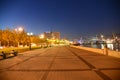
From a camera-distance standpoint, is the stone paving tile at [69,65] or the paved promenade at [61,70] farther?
the stone paving tile at [69,65]

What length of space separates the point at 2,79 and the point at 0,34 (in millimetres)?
75929

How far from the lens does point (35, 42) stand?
136 metres

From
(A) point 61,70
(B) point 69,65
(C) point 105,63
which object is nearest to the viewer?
(A) point 61,70

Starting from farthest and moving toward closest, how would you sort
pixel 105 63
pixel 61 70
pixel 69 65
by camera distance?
pixel 105 63 < pixel 69 65 < pixel 61 70

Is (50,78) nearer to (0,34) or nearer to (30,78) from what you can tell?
(30,78)

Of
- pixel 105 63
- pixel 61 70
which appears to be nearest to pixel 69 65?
pixel 61 70

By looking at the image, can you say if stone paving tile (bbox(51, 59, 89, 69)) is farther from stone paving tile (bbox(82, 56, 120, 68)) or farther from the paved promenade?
stone paving tile (bbox(82, 56, 120, 68))

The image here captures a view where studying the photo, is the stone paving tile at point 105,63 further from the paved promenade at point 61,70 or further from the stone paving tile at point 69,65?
the stone paving tile at point 69,65

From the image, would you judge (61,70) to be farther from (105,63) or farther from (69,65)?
(105,63)

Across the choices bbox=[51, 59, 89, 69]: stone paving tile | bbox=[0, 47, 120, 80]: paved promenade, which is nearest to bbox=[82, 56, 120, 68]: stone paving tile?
bbox=[0, 47, 120, 80]: paved promenade

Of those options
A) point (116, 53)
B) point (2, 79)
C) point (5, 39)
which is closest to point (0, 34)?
point (5, 39)

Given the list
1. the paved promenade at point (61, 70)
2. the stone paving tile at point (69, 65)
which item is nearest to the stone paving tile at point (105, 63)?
the paved promenade at point (61, 70)

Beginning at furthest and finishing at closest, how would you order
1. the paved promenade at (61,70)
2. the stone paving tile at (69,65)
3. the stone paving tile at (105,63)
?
1. the stone paving tile at (105,63)
2. the stone paving tile at (69,65)
3. the paved promenade at (61,70)

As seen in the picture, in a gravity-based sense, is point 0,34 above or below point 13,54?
above
